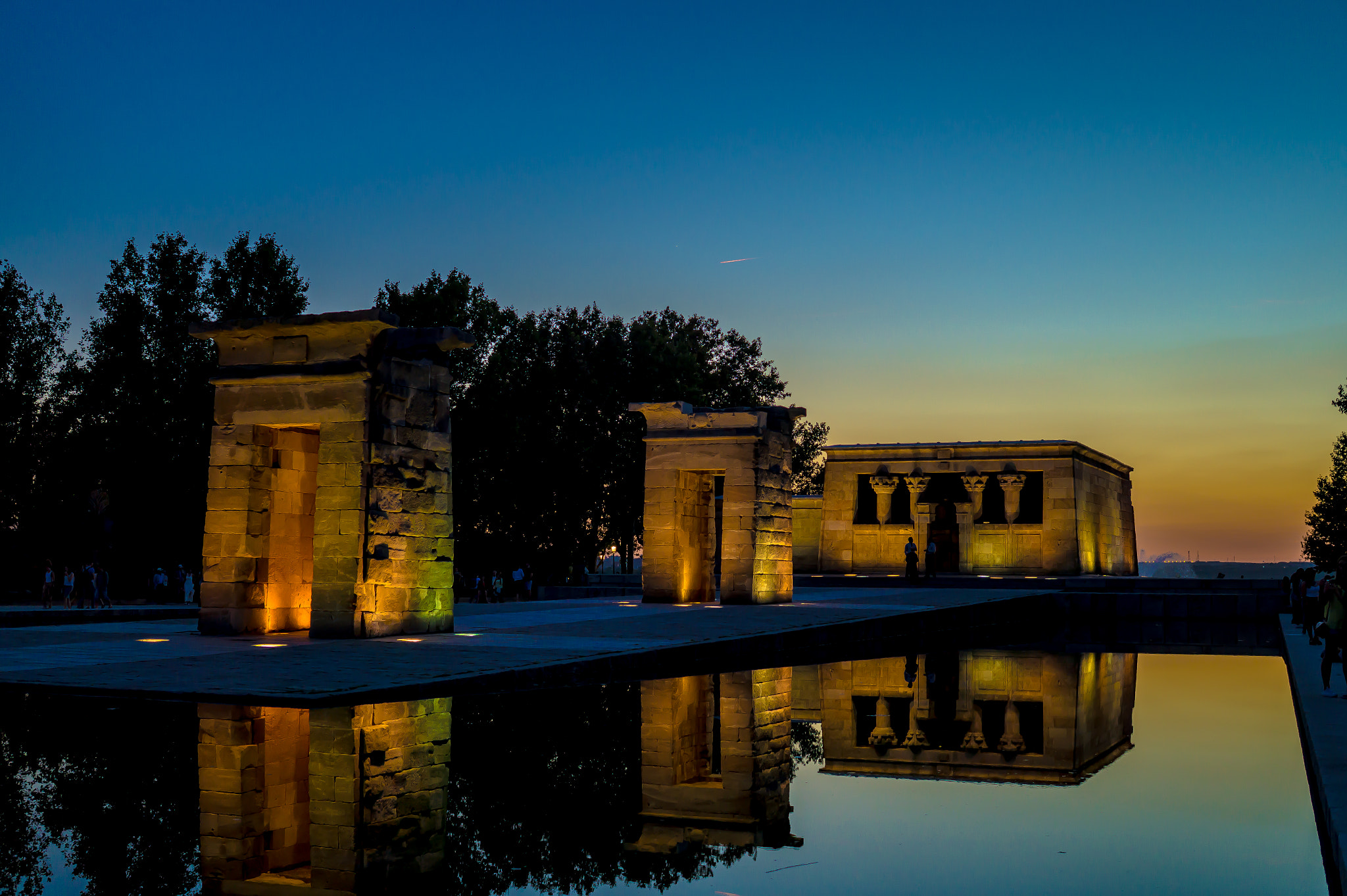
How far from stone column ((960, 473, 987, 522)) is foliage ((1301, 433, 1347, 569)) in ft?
46.7

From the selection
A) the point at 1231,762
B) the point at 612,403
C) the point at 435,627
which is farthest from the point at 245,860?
the point at 612,403

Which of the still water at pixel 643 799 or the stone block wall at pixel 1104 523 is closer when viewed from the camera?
the still water at pixel 643 799

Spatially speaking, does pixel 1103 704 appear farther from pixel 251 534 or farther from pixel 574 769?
pixel 251 534

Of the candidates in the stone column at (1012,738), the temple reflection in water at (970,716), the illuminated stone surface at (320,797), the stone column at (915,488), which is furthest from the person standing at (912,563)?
the illuminated stone surface at (320,797)

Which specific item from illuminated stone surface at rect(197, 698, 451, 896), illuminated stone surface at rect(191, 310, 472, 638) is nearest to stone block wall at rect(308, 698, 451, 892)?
illuminated stone surface at rect(197, 698, 451, 896)

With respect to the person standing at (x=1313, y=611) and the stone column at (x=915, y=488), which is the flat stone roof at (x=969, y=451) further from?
the person standing at (x=1313, y=611)

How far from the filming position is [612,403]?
46.2 meters

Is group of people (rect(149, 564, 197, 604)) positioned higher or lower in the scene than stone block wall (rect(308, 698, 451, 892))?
higher

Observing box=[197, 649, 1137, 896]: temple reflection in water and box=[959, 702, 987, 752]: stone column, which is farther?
box=[959, 702, 987, 752]: stone column

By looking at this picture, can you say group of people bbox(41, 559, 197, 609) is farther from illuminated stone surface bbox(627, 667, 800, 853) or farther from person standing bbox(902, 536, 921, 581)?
illuminated stone surface bbox(627, 667, 800, 853)

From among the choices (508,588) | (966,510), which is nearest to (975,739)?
(966,510)

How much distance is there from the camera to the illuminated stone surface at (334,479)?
589 inches

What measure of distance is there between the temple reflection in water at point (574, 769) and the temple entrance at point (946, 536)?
26.9 m

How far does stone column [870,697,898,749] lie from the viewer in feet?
28.7
